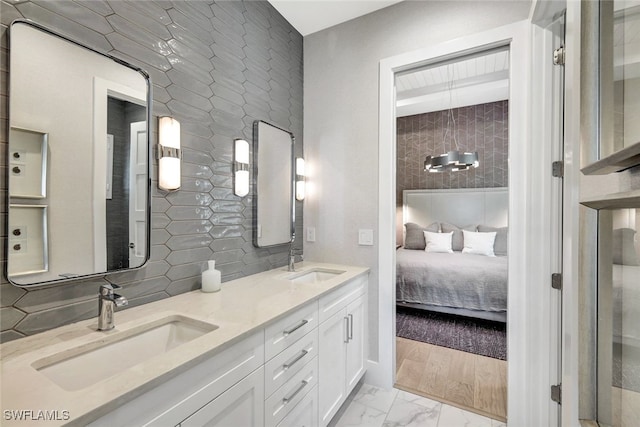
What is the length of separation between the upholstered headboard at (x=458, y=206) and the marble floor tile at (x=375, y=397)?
11.2 ft

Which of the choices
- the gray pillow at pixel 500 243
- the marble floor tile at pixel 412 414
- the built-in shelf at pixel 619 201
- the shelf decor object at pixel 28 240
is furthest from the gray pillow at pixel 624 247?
the gray pillow at pixel 500 243

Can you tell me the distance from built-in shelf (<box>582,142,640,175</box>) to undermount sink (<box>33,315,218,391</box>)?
1.16 meters

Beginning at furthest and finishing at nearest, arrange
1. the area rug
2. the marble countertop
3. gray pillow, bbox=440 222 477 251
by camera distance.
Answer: gray pillow, bbox=440 222 477 251 → the area rug → the marble countertop

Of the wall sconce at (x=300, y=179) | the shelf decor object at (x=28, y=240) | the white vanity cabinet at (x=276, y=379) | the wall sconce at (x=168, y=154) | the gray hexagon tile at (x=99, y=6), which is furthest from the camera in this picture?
the wall sconce at (x=300, y=179)

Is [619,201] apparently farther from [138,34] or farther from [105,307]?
[138,34]

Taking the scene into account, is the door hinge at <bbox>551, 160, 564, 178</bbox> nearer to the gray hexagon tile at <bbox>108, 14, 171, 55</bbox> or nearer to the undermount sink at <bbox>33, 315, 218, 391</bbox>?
the undermount sink at <bbox>33, 315, 218, 391</bbox>

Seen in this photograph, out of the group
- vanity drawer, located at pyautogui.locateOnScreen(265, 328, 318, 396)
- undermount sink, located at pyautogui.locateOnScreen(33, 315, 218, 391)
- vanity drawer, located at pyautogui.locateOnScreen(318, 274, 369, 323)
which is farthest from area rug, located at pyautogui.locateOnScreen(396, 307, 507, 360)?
undermount sink, located at pyautogui.locateOnScreen(33, 315, 218, 391)

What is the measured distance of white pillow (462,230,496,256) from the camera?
4.07m

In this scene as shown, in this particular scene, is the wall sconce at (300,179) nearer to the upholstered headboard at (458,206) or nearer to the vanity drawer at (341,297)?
the vanity drawer at (341,297)

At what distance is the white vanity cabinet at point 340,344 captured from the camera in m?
1.48

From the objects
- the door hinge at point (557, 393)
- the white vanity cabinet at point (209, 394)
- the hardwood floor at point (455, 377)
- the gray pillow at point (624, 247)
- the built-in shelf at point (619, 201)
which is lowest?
the hardwood floor at point (455, 377)

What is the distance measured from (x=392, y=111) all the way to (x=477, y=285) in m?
2.15

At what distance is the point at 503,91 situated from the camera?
13.0 feet

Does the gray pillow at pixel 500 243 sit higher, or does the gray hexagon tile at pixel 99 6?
the gray hexagon tile at pixel 99 6
